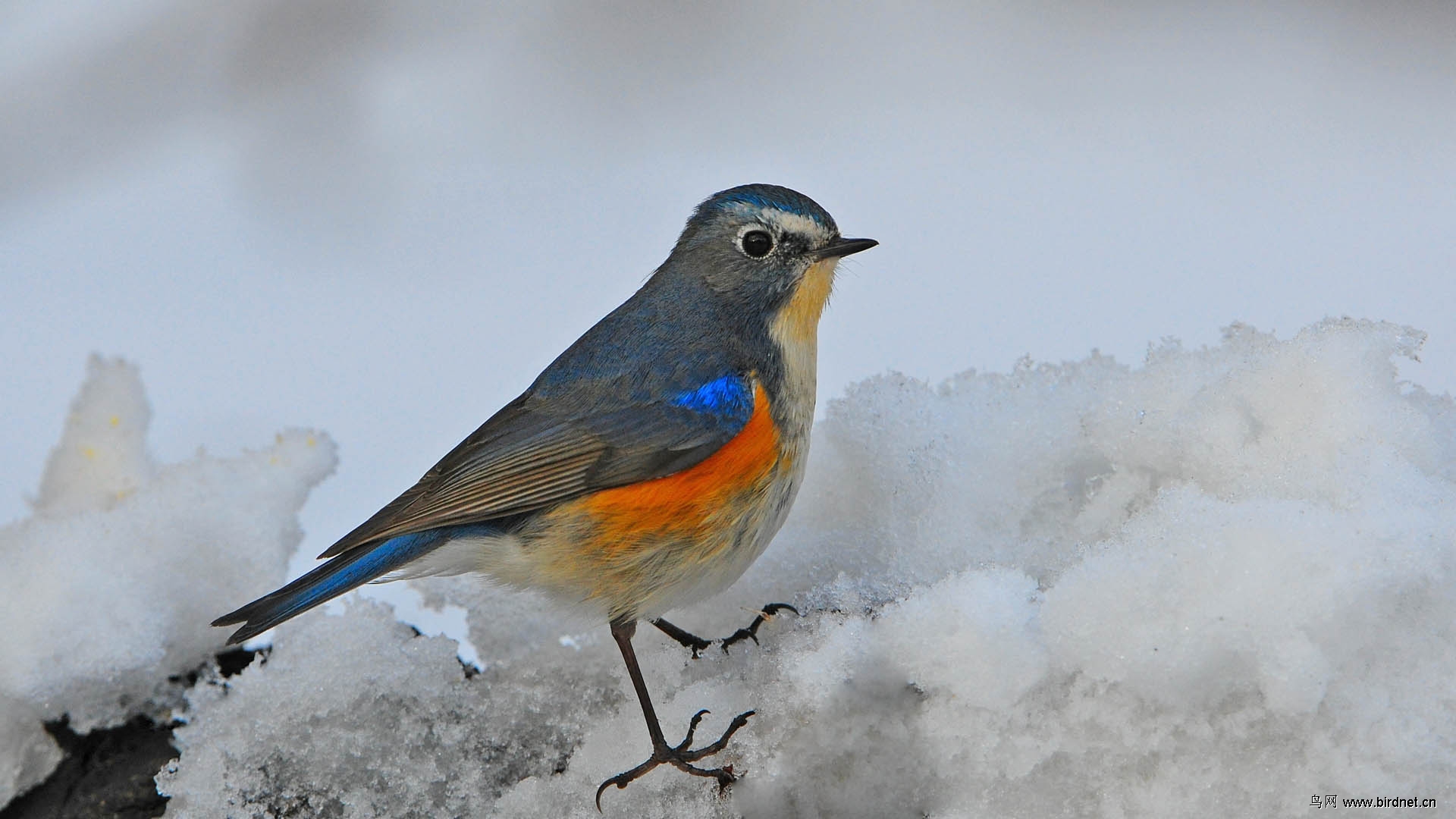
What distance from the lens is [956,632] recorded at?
1.52 m

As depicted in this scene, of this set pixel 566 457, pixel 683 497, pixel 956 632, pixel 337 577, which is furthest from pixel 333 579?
pixel 956 632

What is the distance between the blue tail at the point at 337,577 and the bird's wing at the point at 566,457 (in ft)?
0.07

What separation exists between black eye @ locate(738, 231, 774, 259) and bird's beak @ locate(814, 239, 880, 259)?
96mm

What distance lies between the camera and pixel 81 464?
2.66 metres

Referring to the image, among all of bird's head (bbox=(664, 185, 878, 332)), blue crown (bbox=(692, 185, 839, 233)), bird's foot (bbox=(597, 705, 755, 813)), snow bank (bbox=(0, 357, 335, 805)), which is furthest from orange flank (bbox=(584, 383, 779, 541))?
snow bank (bbox=(0, 357, 335, 805))

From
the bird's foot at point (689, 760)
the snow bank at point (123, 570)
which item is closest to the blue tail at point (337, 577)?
the snow bank at point (123, 570)

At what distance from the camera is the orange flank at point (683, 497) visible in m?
1.99

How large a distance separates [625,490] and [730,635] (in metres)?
0.36

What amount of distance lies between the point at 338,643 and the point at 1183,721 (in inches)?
53.8

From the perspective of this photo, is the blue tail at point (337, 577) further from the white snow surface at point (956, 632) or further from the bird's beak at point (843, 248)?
the bird's beak at point (843, 248)

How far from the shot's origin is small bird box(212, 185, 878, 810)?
6.52 feet

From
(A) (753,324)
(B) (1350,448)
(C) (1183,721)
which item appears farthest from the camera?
(A) (753,324)

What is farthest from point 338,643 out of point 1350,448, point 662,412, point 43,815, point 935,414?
point 1350,448

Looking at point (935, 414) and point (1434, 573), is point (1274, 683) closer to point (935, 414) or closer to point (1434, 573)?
point (1434, 573)
